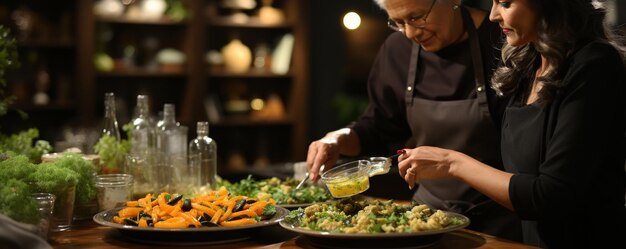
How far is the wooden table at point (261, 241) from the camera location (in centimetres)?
207

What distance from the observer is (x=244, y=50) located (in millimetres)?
6578

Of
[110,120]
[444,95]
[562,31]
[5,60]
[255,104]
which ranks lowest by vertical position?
[255,104]

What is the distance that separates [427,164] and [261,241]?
1.55ft

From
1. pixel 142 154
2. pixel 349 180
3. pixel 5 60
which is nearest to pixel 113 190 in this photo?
pixel 142 154

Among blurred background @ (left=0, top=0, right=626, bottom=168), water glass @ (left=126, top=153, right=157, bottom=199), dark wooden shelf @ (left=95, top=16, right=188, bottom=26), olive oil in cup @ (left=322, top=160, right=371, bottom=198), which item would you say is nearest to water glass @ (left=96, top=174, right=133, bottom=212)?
water glass @ (left=126, top=153, right=157, bottom=199)

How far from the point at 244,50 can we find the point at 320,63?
69cm

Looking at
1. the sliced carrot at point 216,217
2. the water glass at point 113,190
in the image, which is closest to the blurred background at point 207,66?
the water glass at point 113,190

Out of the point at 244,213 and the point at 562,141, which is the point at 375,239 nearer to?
the point at 244,213

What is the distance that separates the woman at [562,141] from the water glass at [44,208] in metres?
0.90

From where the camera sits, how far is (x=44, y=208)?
2.05 m

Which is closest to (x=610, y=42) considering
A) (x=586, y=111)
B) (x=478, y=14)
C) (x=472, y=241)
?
(x=586, y=111)

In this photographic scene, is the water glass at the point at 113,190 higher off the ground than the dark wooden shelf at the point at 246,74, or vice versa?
the dark wooden shelf at the point at 246,74

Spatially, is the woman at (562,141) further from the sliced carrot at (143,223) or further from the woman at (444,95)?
the sliced carrot at (143,223)

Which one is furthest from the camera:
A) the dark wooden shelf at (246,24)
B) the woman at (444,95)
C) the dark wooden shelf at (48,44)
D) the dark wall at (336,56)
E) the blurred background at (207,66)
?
the dark wall at (336,56)
